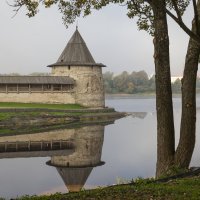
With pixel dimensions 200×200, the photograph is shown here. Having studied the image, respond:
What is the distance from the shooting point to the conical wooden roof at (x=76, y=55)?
33.1m

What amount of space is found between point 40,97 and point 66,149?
661 inches

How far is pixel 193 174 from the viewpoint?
252 inches

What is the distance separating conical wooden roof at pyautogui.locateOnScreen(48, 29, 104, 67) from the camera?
3312 cm

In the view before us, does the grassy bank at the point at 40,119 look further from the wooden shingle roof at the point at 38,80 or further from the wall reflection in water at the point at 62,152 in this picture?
the wooden shingle roof at the point at 38,80

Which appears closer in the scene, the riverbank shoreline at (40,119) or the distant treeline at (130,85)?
the riverbank shoreline at (40,119)

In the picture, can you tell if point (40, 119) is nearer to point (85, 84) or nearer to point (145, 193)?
point (85, 84)

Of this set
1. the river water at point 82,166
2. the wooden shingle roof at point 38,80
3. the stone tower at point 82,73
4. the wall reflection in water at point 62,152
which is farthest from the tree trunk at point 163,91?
the stone tower at point 82,73

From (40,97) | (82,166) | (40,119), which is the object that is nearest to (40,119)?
(40,119)

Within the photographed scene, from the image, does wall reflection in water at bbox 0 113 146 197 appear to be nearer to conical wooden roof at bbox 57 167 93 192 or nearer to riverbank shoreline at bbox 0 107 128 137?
conical wooden roof at bbox 57 167 93 192

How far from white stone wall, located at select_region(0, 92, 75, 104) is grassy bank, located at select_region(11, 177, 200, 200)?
89.7 feet

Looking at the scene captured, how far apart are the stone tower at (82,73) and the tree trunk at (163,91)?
85.6 feet

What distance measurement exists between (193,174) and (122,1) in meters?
3.44

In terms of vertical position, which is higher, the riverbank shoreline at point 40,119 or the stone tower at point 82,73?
the stone tower at point 82,73

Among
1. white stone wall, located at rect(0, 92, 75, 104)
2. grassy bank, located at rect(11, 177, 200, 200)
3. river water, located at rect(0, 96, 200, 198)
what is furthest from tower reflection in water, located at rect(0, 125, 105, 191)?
white stone wall, located at rect(0, 92, 75, 104)
